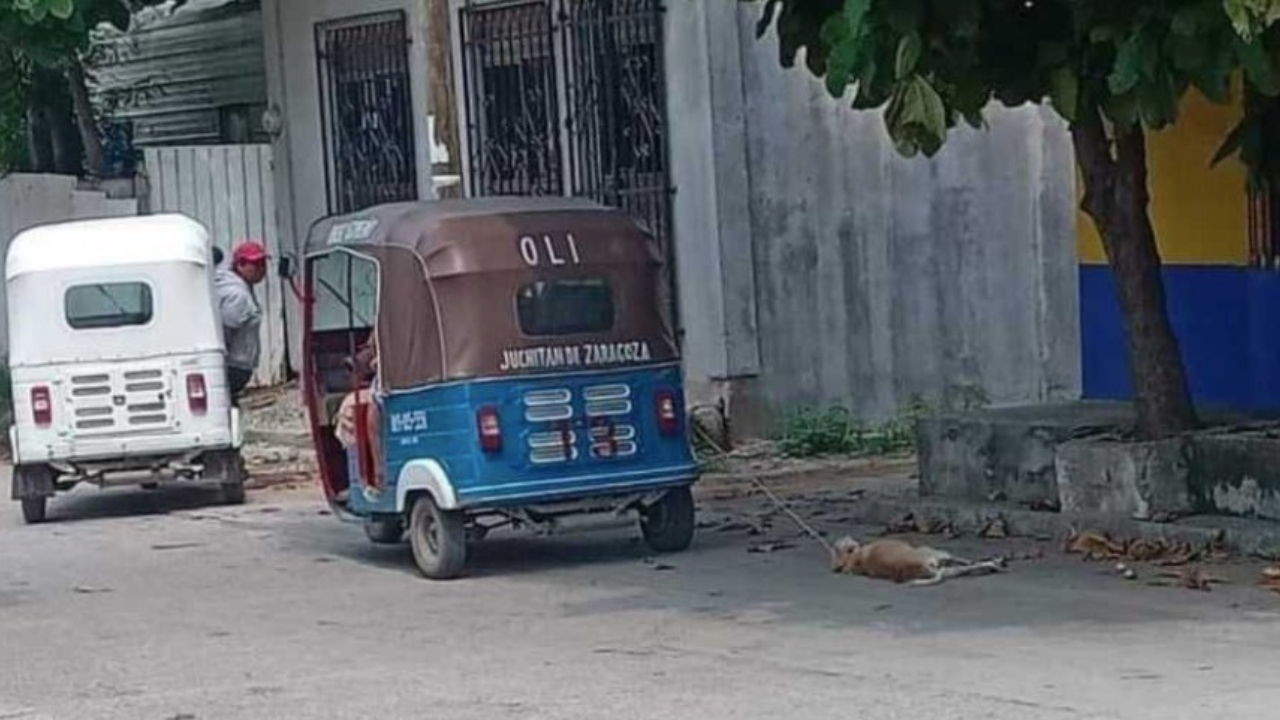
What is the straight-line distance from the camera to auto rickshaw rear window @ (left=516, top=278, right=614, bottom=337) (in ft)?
46.2

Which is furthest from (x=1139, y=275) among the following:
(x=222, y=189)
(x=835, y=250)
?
(x=222, y=189)

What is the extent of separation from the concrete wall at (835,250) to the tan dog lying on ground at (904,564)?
5787 mm

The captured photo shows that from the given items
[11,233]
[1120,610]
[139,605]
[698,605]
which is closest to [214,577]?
[139,605]

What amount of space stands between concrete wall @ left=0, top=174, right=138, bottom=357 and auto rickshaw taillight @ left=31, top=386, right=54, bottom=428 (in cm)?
688

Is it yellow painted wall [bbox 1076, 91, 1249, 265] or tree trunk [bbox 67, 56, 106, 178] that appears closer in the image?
yellow painted wall [bbox 1076, 91, 1249, 265]

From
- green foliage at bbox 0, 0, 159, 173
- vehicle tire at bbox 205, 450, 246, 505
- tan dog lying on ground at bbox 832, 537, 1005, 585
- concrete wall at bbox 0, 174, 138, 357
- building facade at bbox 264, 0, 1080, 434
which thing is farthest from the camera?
concrete wall at bbox 0, 174, 138, 357

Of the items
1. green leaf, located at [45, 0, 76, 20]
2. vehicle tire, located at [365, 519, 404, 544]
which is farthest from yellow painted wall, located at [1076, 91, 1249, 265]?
green leaf, located at [45, 0, 76, 20]

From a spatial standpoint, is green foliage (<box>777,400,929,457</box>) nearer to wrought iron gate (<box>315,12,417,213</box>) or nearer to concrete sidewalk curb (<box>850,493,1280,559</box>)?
concrete sidewalk curb (<box>850,493,1280,559</box>)

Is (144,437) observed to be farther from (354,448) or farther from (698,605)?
(698,605)

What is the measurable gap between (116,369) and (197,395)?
1.92 feet

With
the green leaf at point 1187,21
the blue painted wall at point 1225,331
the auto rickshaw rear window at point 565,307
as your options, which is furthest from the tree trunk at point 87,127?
the green leaf at point 1187,21

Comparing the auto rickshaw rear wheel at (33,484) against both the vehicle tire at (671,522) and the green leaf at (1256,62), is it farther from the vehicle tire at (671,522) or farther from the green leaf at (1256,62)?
the green leaf at (1256,62)

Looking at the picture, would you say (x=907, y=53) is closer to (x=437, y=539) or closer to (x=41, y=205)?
(x=437, y=539)

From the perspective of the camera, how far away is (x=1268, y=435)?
1336cm
